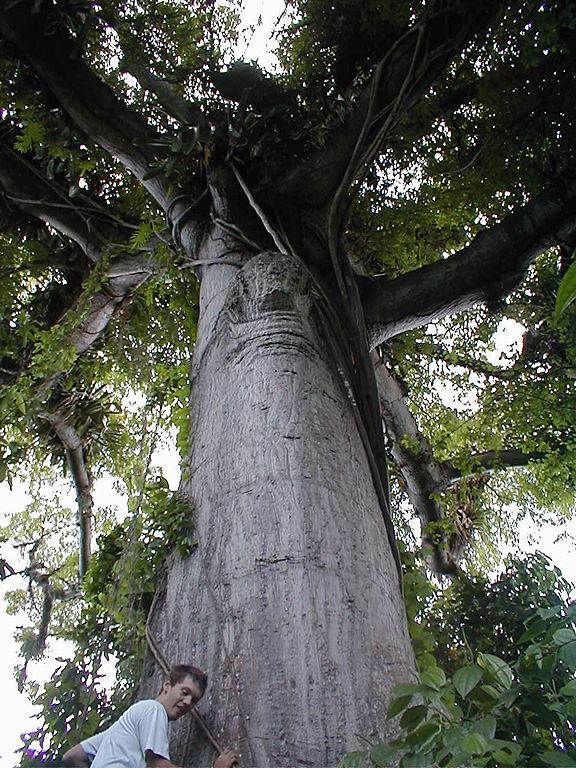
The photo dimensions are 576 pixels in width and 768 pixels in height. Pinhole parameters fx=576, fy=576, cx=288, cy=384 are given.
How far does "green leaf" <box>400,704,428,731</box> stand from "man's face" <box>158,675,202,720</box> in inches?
21.0

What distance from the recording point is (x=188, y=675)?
134 centimetres

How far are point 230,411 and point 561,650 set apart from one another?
1321 millimetres

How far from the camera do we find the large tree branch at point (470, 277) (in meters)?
3.15

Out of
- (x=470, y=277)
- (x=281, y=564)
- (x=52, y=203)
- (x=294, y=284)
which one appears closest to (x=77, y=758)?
(x=281, y=564)

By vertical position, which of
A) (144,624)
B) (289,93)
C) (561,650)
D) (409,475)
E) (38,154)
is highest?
(289,93)

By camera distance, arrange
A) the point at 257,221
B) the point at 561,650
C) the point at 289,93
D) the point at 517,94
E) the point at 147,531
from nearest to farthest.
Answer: the point at 561,650 < the point at 147,531 < the point at 257,221 < the point at 517,94 < the point at 289,93

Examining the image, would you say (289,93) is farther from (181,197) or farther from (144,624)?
(144,624)

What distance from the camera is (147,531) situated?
1868mm

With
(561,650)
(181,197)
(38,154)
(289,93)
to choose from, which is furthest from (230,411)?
(289,93)

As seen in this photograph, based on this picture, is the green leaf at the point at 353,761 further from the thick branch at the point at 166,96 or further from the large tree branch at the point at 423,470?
the large tree branch at the point at 423,470

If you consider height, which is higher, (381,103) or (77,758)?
(381,103)

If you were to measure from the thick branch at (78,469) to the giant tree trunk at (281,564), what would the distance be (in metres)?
2.90

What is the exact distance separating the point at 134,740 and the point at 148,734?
34 mm

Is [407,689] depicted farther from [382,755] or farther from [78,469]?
[78,469]
